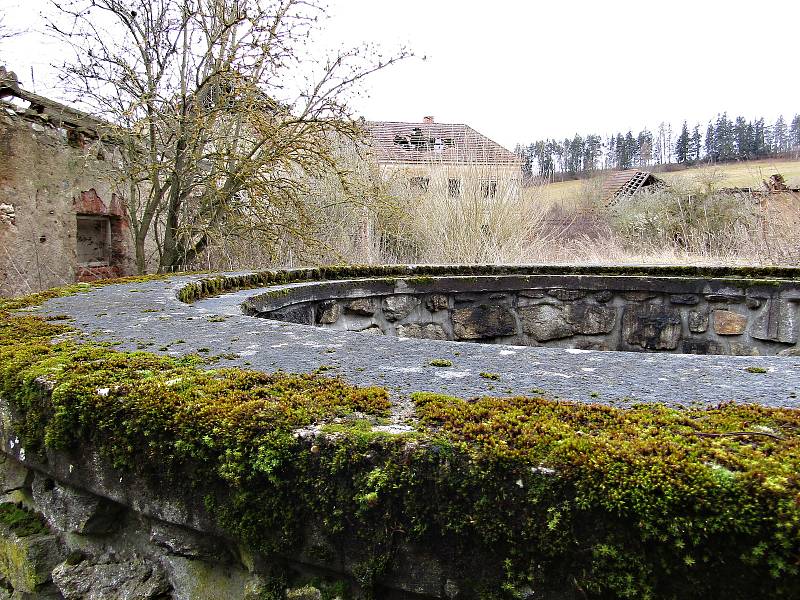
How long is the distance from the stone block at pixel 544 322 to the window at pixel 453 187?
535 centimetres

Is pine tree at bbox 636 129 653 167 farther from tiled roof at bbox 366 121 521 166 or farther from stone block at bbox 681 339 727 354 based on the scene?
stone block at bbox 681 339 727 354

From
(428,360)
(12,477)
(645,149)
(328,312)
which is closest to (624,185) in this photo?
(645,149)

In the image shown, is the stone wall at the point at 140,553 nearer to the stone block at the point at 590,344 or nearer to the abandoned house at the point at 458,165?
the stone block at the point at 590,344

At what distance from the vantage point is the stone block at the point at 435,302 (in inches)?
176

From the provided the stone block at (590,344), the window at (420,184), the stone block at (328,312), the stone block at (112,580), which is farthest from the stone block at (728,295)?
the window at (420,184)

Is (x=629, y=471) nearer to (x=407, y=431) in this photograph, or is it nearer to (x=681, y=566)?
(x=681, y=566)

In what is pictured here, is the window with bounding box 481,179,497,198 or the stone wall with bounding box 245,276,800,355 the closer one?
the stone wall with bounding box 245,276,800,355

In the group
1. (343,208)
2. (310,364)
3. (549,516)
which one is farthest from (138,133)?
(549,516)

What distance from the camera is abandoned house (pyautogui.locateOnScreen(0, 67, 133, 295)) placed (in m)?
5.71

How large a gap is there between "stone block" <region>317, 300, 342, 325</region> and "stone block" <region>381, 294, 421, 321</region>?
421 millimetres

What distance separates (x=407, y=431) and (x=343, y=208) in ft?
27.1

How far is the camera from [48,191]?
6.09m

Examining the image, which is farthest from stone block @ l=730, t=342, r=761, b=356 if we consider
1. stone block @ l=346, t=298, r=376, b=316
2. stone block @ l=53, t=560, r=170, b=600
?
stone block @ l=53, t=560, r=170, b=600

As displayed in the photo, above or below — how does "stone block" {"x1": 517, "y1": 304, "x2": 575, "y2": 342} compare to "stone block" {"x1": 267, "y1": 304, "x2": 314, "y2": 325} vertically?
below
